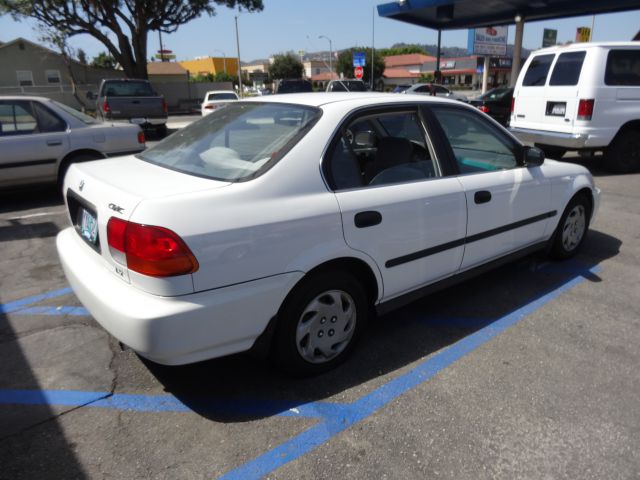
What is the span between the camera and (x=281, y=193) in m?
2.52

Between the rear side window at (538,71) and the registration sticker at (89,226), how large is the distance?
8520 millimetres

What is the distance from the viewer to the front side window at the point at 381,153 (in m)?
2.82

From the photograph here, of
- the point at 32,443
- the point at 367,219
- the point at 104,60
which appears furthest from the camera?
the point at 104,60

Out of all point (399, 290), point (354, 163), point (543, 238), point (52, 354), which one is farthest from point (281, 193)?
point (543, 238)

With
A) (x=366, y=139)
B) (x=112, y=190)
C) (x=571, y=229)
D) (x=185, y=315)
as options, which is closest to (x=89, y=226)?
(x=112, y=190)

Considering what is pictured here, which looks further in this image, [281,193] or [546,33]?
[546,33]

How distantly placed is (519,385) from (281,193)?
177 centimetres

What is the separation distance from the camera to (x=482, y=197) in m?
3.44

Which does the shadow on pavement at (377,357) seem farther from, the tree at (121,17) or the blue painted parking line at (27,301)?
the tree at (121,17)

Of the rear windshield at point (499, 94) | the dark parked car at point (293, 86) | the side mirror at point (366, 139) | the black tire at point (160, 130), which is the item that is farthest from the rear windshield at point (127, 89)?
the side mirror at point (366, 139)

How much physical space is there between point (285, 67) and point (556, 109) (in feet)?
253

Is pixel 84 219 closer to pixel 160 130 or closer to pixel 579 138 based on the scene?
pixel 579 138

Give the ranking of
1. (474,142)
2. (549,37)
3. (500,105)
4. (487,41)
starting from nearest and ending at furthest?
(474,142) < (500,105) < (549,37) < (487,41)

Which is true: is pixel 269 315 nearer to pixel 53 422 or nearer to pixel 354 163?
pixel 354 163
